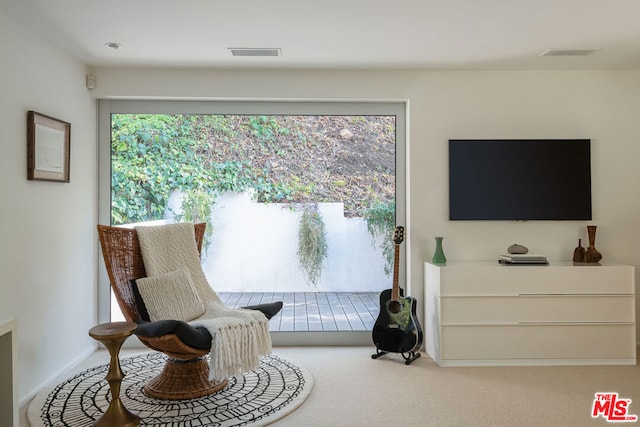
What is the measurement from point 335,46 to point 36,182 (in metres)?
2.19

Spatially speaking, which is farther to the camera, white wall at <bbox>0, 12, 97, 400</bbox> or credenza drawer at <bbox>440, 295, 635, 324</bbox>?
credenza drawer at <bbox>440, 295, 635, 324</bbox>

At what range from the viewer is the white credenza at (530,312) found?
389 centimetres

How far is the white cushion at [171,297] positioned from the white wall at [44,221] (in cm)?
70

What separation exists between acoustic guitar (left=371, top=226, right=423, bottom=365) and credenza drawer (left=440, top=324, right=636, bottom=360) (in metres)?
0.22

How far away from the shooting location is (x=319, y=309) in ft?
14.8

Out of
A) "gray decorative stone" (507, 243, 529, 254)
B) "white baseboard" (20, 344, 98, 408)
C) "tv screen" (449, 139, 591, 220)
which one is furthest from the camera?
"tv screen" (449, 139, 591, 220)

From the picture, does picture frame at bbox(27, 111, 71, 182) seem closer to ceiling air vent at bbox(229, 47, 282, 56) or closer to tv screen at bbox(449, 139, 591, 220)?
ceiling air vent at bbox(229, 47, 282, 56)

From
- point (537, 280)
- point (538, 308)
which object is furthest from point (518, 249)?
point (538, 308)

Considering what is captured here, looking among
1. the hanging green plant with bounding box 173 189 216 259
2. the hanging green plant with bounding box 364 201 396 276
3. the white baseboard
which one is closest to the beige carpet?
the white baseboard

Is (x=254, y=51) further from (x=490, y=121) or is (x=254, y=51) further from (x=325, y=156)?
(x=490, y=121)

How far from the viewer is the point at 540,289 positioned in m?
3.90

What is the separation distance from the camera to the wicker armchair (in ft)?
9.64

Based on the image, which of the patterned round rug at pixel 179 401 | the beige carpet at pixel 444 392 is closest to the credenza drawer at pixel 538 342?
the beige carpet at pixel 444 392

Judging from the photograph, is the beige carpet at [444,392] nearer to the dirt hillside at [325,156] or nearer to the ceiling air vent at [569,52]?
the dirt hillside at [325,156]
